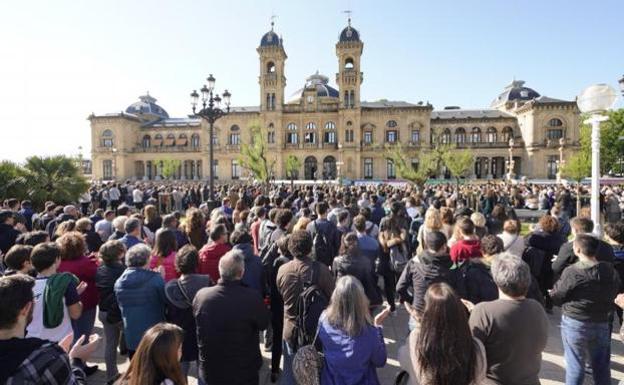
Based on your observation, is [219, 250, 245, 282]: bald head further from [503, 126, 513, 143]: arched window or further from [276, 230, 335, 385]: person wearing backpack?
[503, 126, 513, 143]: arched window

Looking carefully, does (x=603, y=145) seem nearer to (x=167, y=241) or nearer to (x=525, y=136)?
(x=525, y=136)

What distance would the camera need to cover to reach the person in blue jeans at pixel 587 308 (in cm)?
369

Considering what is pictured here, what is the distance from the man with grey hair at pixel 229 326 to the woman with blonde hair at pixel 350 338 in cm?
76

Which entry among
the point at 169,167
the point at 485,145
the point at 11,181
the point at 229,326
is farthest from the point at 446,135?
the point at 229,326

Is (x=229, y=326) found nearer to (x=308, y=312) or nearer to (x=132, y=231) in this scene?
(x=308, y=312)

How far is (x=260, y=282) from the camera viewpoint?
4836mm

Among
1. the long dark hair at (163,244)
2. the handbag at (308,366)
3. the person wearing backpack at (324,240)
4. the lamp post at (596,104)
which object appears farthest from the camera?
the lamp post at (596,104)

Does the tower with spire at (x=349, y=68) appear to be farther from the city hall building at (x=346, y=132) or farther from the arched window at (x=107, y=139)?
the arched window at (x=107, y=139)

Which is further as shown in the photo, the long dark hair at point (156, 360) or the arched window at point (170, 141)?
the arched window at point (170, 141)

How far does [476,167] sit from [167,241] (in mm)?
54732

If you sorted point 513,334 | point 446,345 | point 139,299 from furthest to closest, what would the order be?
point 139,299
point 513,334
point 446,345

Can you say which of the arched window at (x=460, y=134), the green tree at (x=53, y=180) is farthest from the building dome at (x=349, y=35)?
the green tree at (x=53, y=180)

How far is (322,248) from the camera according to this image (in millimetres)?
6469

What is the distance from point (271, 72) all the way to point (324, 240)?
48.5 metres
